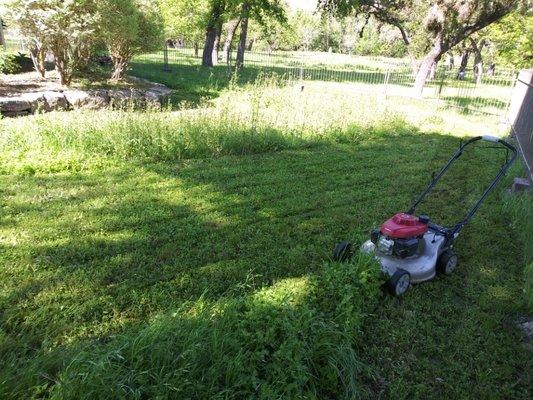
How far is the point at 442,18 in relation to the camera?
60.8ft

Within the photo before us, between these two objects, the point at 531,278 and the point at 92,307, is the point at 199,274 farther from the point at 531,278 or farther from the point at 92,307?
the point at 531,278

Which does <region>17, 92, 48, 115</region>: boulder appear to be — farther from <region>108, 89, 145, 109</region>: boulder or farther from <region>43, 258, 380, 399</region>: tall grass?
<region>43, 258, 380, 399</region>: tall grass

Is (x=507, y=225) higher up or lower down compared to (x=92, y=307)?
lower down

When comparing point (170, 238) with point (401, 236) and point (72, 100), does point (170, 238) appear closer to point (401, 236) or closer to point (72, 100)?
point (401, 236)

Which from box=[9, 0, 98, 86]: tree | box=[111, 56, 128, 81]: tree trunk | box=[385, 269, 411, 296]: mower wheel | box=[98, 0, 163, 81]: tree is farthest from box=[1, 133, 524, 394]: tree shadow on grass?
box=[111, 56, 128, 81]: tree trunk

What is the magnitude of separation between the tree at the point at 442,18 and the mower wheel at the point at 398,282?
17.6 metres

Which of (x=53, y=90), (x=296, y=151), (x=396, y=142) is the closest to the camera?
(x=296, y=151)

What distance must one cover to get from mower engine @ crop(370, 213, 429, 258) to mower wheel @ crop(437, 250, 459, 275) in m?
0.48

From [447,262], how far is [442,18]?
17531mm

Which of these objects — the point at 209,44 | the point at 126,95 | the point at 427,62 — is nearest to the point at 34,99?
the point at 126,95

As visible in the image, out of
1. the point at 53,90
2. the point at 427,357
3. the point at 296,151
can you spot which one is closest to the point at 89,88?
the point at 53,90

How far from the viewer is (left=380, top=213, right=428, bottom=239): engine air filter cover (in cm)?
398

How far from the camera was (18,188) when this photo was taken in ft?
18.7

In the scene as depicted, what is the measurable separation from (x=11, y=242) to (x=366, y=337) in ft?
12.1
